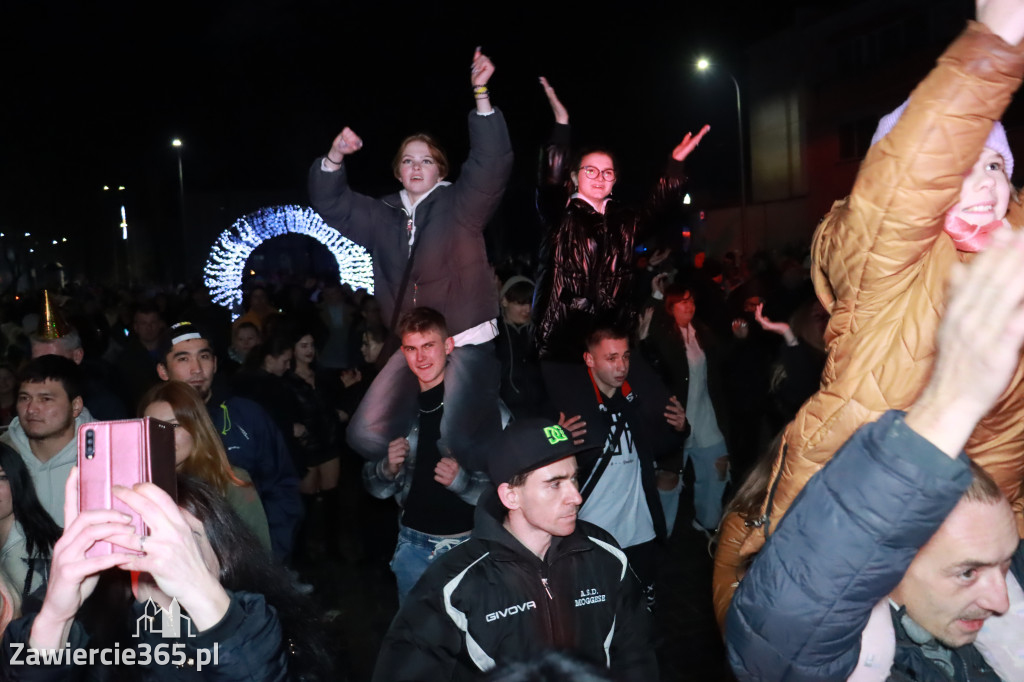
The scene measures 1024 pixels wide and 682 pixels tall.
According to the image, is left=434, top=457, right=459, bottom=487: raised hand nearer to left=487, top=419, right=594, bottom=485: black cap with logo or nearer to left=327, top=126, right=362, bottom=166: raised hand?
left=487, top=419, right=594, bottom=485: black cap with logo

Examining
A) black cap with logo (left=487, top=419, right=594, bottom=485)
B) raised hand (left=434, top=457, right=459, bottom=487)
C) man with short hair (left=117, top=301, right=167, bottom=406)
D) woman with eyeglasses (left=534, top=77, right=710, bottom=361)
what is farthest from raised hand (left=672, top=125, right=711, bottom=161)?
man with short hair (left=117, top=301, right=167, bottom=406)

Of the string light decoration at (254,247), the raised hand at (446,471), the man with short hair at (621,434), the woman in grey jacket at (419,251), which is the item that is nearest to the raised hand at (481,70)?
the woman in grey jacket at (419,251)

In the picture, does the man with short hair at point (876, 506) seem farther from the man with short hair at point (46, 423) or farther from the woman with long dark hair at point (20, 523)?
the man with short hair at point (46, 423)

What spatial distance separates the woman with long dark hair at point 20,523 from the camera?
3.30 m

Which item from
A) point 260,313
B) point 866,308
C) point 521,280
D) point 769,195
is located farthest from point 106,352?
point 769,195

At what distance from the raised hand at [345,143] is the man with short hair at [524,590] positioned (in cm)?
193

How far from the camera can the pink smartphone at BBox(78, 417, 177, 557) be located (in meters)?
1.71

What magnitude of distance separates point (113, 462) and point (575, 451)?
6.71ft

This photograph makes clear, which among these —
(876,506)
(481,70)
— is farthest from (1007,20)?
(481,70)

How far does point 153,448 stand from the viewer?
1.77 meters

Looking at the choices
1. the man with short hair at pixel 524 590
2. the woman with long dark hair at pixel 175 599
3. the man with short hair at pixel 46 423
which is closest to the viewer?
the woman with long dark hair at pixel 175 599

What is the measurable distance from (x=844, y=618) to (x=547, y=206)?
4020 millimetres

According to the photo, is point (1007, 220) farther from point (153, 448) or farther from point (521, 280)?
point (521, 280)

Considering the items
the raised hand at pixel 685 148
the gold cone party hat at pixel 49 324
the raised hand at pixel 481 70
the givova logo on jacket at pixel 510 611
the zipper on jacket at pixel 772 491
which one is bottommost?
the givova logo on jacket at pixel 510 611
